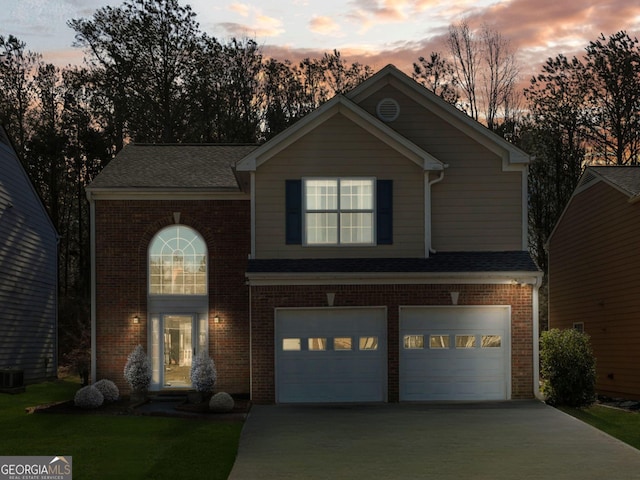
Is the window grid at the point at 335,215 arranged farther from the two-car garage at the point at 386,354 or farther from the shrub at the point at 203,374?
the shrub at the point at 203,374

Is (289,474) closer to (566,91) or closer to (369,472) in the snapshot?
(369,472)

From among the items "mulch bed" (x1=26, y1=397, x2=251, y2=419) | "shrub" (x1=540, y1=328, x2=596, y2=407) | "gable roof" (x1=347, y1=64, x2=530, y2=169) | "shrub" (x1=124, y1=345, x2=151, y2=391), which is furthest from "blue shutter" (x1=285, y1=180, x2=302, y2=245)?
"shrub" (x1=540, y1=328, x2=596, y2=407)

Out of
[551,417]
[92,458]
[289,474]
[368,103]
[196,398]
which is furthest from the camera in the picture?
[368,103]

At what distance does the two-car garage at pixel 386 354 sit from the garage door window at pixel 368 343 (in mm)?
25

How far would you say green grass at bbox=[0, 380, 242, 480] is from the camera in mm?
12812

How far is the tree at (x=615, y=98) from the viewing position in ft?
125

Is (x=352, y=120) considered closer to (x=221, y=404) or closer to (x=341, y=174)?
(x=341, y=174)

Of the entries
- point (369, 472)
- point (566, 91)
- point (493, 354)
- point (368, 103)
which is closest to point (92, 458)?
point (369, 472)

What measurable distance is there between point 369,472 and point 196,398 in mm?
9127

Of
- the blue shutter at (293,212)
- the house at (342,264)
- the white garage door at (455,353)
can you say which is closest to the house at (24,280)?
the house at (342,264)

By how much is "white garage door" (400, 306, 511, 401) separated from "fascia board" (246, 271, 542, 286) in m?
0.70

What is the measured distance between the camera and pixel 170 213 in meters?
23.3

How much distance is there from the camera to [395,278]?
20.9m

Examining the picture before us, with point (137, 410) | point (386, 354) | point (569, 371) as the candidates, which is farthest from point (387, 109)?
point (137, 410)
